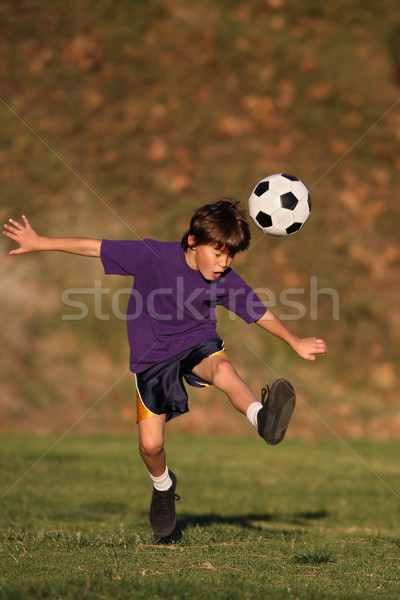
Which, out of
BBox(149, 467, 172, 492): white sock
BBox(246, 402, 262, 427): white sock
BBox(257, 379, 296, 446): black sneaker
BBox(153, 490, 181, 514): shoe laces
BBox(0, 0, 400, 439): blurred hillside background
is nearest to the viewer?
BBox(257, 379, 296, 446): black sneaker

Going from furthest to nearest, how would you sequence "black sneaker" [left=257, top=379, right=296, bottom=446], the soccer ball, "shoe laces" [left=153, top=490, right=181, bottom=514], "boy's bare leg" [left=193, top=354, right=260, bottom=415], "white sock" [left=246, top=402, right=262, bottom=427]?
the soccer ball
"shoe laces" [left=153, top=490, right=181, bottom=514]
"boy's bare leg" [left=193, top=354, right=260, bottom=415]
"white sock" [left=246, top=402, right=262, bottom=427]
"black sneaker" [left=257, top=379, right=296, bottom=446]

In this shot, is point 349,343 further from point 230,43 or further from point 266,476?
point 230,43

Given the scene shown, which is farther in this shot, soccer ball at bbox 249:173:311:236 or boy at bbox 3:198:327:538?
soccer ball at bbox 249:173:311:236

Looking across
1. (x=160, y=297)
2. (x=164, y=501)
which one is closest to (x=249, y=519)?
(x=164, y=501)

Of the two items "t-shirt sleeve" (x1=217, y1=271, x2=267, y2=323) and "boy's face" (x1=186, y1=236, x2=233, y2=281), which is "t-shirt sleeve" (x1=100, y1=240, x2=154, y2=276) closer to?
"boy's face" (x1=186, y1=236, x2=233, y2=281)

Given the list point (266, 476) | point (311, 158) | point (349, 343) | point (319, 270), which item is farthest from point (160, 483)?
point (311, 158)

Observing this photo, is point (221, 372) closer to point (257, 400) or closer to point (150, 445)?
Result: point (257, 400)

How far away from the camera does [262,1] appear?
22234mm

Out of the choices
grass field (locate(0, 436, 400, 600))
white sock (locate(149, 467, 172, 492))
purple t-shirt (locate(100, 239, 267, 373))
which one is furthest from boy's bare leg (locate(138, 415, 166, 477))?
grass field (locate(0, 436, 400, 600))

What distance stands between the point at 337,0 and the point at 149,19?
5847 millimetres

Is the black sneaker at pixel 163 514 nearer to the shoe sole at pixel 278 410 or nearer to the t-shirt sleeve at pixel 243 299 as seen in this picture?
the shoe sole at pixel 278 410

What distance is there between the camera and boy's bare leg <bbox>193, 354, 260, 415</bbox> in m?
5.71

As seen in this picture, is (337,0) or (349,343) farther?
(337,0)

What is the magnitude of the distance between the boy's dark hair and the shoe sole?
3.57ft
